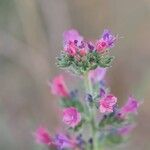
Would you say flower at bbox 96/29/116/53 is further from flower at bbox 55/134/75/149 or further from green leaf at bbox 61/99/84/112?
flower at bbox 55/134/75/149

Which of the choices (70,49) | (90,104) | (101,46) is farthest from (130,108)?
(70,49)

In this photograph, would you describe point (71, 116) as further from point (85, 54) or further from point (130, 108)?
point (130, 108)

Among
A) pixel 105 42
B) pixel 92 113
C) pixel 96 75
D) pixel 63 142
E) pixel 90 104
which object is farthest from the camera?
pixel 96 75

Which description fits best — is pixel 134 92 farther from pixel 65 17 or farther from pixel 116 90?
pixel 65 17

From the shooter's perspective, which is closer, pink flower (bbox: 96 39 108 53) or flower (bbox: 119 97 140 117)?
pink flower (bbox: 96 39 108 53)

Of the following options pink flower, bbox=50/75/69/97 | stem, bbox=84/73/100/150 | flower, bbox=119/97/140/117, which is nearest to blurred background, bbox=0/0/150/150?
pink flower, bbox=50/75/69/97

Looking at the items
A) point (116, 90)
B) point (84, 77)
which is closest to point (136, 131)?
point (116, 90)

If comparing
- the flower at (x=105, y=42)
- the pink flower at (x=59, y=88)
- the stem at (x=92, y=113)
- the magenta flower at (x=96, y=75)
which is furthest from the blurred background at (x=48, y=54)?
the flower at (x=105, y=42)

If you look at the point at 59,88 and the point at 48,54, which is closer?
the point at 59,88
